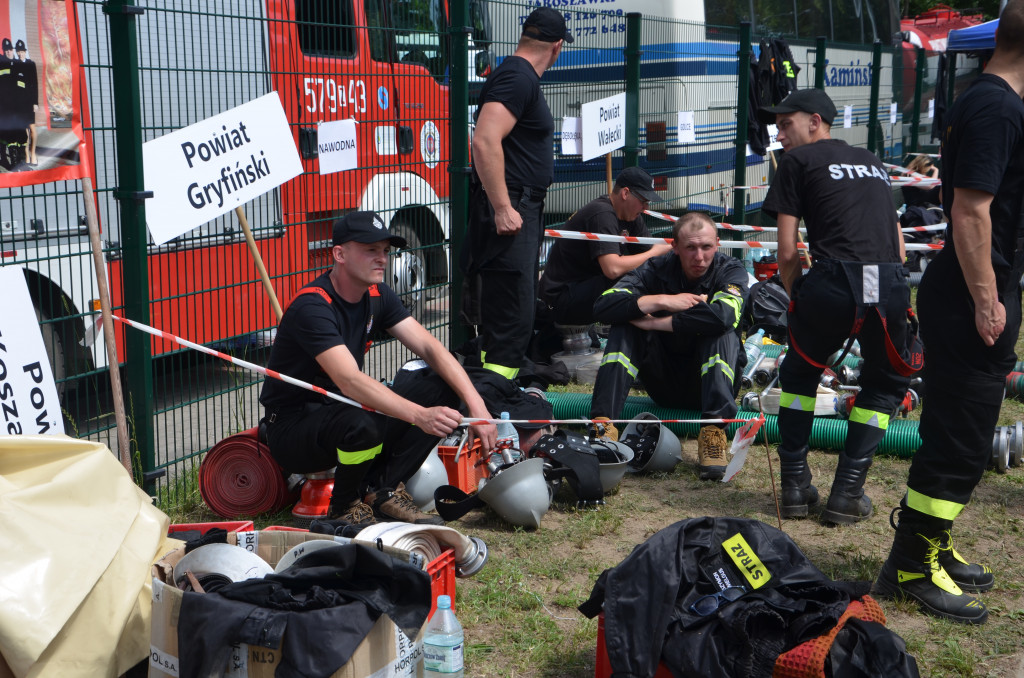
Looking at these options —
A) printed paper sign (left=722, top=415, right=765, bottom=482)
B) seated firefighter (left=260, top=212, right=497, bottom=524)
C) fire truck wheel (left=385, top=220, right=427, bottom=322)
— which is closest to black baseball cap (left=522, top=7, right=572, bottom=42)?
fire truck wheel (left=385, top=220, right=427, bottom=322)

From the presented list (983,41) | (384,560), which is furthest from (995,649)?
(983,41)

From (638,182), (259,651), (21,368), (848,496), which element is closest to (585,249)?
(638,182)

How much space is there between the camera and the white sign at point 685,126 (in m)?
9.34

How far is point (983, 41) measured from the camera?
18.0m

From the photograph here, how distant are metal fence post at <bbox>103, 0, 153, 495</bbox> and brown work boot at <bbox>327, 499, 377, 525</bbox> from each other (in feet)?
2.70

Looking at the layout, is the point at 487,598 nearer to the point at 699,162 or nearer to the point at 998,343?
the point at 998,343

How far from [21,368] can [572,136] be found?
4673 mm

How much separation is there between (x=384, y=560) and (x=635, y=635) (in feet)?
2.40

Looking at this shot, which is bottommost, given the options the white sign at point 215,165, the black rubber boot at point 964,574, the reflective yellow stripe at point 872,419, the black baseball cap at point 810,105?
the black rubber boot at point 964,574

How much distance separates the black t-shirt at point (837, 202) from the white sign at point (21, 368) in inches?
123

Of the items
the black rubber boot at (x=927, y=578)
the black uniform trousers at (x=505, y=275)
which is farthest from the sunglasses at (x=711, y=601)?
the black uniform trousers at (x=505, y=275)

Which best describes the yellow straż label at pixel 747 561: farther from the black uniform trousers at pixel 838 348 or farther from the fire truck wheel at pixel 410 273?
the fire truck wheel at pixel 410 273

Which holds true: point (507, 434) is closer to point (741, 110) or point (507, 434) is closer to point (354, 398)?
point (354, 398)

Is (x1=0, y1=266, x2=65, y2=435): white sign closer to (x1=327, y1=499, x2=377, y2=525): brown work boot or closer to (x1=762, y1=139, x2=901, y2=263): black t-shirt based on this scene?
(x1=327, y1=499, x2=377, y2=525): brown work boot
